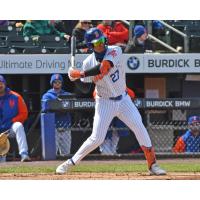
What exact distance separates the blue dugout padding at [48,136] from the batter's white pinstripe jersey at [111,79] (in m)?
3.36

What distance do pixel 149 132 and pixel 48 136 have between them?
184cm

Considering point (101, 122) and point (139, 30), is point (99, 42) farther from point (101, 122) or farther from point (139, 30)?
point (139, 30)

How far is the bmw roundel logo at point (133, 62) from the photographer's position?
12625 mm

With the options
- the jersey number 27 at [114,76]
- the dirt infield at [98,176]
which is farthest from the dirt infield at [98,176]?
the jersey number 27 at [114,76]

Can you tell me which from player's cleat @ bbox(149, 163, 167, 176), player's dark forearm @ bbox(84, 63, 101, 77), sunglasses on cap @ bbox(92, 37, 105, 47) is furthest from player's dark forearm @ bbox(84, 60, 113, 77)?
player's cleat @ bbox(149, 163, 167, 176)

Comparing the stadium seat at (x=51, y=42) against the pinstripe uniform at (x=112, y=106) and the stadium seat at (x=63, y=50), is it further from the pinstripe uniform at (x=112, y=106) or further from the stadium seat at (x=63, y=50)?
the pinstripe uniform at (x=112, y=106)

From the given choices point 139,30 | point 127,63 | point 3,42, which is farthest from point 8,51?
point 139,30

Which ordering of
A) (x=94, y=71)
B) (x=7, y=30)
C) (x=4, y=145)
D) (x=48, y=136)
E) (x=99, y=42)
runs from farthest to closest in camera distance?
1. (x=7, y=30)
2. (x=48, y=136)
3. (x=4, y=145)
4. (x=99, y=42)
5. (x=94, y=71)

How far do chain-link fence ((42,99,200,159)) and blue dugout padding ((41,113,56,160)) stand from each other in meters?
0.17

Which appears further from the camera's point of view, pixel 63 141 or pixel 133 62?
pixel 133 62

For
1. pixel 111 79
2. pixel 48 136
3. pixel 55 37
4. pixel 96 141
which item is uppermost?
pixel 55 37

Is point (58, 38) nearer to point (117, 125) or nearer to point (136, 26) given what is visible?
point (136, 26)

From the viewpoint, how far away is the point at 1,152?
10.7m

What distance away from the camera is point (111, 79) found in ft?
25.5
